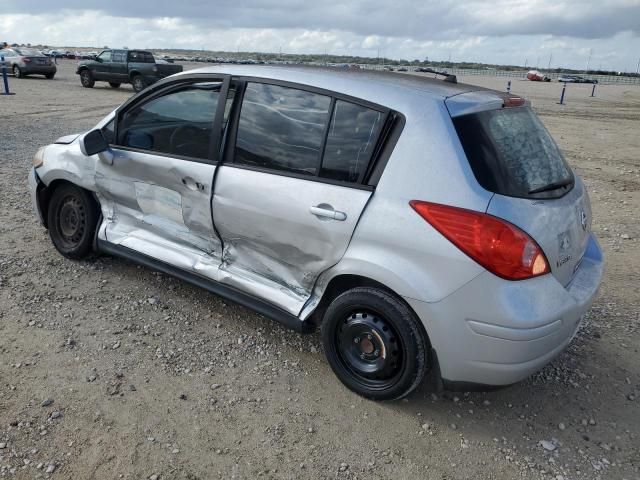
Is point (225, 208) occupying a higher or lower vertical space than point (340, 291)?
higher

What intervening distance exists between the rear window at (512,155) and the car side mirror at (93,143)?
103 inches

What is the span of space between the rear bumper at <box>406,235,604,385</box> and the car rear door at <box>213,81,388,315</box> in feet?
2.11

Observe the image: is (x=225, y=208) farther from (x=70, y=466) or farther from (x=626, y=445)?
(x=626, y=445)

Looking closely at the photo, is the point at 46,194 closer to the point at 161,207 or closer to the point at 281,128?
the point at 161,207

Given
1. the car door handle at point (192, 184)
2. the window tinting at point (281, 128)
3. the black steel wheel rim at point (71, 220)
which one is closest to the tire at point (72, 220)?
the black steel wheel rim at point (71, 220)

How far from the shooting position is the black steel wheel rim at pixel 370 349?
282 cm

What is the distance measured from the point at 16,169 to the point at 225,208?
18.8 feet

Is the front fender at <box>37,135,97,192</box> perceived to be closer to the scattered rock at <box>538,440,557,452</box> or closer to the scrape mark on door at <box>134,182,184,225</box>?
the scrape mark on door at <box>134,182,184,225</box>

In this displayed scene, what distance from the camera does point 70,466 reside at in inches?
96.3

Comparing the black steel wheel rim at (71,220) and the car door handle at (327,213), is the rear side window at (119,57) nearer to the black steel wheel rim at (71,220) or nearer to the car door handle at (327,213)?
the black steel wheel rim at (71,220)

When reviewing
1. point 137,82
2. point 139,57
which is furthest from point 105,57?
point 137,82

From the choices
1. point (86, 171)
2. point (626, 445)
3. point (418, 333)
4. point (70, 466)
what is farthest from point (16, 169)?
point (626, 445)

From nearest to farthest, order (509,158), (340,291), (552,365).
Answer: (509,158)
(340,291)
(552,365)

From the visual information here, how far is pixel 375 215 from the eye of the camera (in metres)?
2.69
